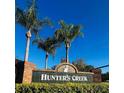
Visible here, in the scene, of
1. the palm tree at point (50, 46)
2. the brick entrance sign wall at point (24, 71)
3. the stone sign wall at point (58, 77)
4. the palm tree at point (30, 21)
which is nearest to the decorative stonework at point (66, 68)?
the stone sign wall at point (58, 77)

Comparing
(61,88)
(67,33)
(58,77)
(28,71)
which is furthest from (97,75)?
(28,71)

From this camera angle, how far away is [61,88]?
158 inches

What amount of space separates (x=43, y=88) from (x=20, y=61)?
474 mm

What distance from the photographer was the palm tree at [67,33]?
4.29 meters

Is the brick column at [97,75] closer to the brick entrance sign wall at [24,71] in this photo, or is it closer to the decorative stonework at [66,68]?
the decorative stonework at [66,68]

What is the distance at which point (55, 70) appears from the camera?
4527mm

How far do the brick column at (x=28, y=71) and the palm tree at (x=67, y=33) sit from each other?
1.82 ft
